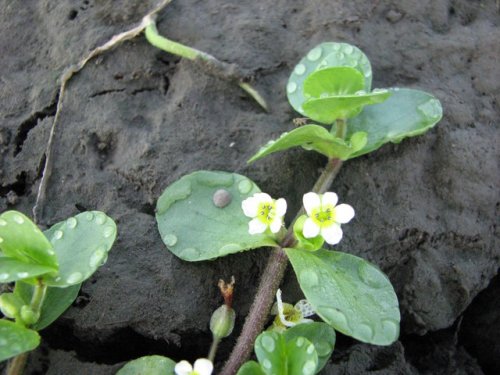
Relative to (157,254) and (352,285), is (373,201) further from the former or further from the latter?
(157,254)

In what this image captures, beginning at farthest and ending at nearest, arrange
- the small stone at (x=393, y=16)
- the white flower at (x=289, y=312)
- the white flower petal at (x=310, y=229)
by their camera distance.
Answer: the small stone at (x=393, y=16)
the white flower at (x=289, y=312)
the white flower petal at (x=310, y=229)

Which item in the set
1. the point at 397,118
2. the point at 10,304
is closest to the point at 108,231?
the point at 10,304

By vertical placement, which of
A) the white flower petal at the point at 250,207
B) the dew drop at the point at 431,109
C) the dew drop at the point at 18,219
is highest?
the dew drop at the point at 18,219

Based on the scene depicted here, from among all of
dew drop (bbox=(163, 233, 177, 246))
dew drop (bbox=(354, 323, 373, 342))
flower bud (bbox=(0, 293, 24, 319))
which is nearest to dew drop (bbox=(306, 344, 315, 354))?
dew drop (bbox=(354, 323, 373, 342))

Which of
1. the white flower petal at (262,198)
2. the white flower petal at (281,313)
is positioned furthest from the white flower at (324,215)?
the white flower petal at (281,313)

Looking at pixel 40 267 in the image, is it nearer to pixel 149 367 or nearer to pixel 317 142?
pixel 149 367

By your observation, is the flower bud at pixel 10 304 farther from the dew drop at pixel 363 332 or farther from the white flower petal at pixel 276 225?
the dew drop at pixel 363 332

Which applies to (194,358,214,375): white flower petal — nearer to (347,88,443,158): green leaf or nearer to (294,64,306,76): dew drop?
(347,88,443,158): green leaf
